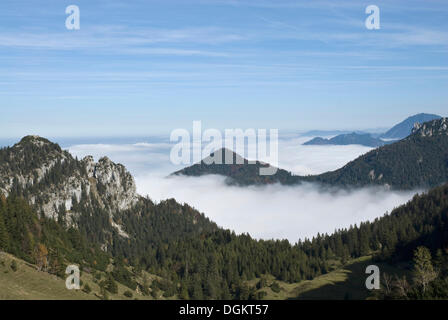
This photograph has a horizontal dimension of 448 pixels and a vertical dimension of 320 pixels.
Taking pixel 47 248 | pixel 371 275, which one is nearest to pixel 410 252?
pixel 371 275

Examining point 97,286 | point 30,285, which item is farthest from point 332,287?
point 30,285

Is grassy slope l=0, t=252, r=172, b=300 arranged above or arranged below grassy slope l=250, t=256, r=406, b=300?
above

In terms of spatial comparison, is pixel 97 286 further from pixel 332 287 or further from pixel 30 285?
pixel 332 287

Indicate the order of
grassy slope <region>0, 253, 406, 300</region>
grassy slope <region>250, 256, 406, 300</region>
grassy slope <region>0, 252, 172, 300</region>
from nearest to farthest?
grassy slope <region>0, 252, 172, 300</region>, grassy slope <region>0, 253, 406, 300</region>, grassy slope <region>250, 256, 406, 300</region>

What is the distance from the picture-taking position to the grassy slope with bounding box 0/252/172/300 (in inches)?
3510

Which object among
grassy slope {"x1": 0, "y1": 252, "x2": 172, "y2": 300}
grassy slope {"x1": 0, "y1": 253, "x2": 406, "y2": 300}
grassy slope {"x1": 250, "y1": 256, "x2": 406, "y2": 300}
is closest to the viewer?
grassy slope {"x1": 0, "y1": 252, "x2": 172, "y2": 300}

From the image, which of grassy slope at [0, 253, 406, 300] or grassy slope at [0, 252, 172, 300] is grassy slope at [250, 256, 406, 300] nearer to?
grassy slope at [0, 253, 406, 300]

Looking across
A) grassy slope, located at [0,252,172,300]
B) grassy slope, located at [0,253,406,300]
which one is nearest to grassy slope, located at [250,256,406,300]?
grassy slope, located at [0,253,406,300]

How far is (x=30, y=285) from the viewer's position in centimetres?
9862

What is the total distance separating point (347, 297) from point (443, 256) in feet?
132

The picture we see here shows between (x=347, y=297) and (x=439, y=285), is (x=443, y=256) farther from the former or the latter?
(x=439, y=285)

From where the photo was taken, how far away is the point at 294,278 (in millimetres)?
196500

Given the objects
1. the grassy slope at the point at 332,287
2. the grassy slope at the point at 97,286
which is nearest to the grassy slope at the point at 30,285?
the grassy slope at the point at 97,286
